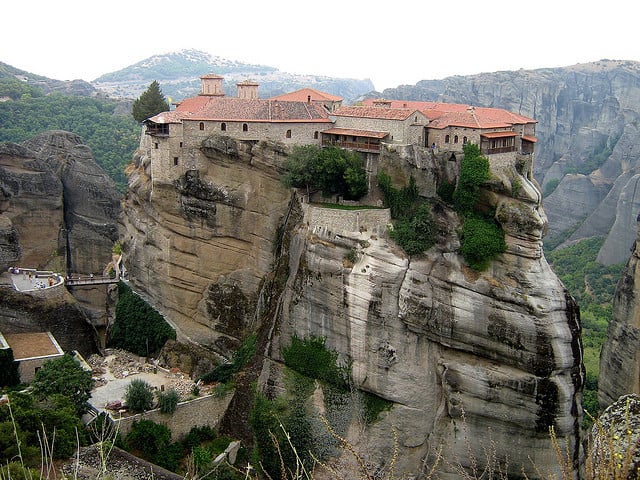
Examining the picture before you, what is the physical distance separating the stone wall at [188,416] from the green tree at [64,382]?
1839mm

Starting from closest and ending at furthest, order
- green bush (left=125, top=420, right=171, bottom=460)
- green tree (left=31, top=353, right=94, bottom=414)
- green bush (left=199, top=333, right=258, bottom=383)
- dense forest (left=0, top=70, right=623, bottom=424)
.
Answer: green tree (left=31, top=353, right=94, bottom=414)
green bush (left=125, top=420, right=171, bottom=460)
green bush (left=199, top=333, right=258, bottom=383)
dense forest (left=0, top=70, right=623, bottom=424)

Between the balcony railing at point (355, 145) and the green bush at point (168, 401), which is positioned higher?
the balcony railing at point (355, 145)

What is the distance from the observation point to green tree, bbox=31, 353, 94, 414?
26781 mm

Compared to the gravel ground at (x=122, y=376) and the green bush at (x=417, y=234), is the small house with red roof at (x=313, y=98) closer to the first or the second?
the green bush at (x=417, y=234)

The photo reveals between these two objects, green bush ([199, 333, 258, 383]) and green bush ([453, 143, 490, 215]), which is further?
green bush ([199, 333, 258, 383])

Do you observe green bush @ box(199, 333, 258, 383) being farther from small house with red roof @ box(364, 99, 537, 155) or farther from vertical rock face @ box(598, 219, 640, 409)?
vertical rock face @ box(598, 219, 640, 409)

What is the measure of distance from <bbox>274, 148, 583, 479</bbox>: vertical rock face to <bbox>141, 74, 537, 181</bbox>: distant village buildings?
90.3 inches

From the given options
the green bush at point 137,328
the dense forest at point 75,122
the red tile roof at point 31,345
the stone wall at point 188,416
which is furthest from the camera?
the dense forest at point 75,122

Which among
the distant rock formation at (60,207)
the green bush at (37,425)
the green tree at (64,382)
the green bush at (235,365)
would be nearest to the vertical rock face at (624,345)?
the green bush at (235,365)

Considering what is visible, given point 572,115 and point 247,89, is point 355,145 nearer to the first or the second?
point 247,89

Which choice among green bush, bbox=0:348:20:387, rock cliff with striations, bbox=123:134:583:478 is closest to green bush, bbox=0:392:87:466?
green bush, bbox=0:348:20:387

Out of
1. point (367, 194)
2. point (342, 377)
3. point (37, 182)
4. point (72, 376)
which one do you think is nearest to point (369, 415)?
point (342, 377)

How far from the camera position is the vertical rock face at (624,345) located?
28.6 metres

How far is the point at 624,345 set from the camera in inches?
1153
